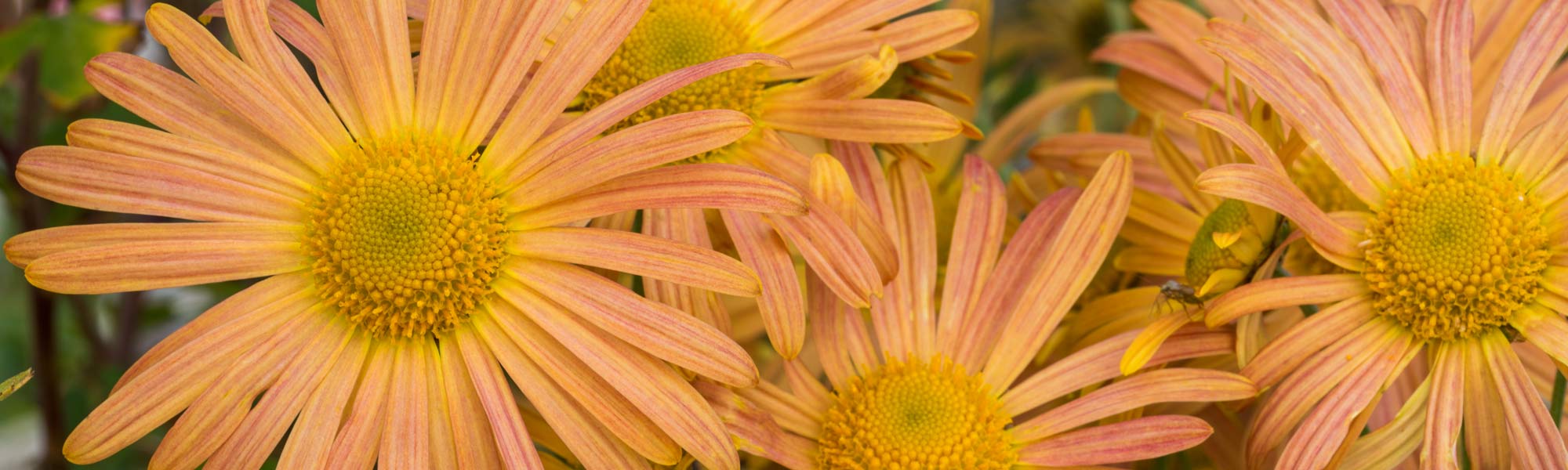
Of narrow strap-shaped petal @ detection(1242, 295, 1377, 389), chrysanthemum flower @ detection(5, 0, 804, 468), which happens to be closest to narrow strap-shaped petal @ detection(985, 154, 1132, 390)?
narrow strap-shaped petal @ detection(1242, 295, 1377, 389)

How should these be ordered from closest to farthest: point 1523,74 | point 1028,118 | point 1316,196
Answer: point 1523,74 < point 1316,196 < point 1028,118

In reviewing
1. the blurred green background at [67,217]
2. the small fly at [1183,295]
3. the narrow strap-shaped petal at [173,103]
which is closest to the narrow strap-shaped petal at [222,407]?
the narrow strap-shaped petal at [173,103]

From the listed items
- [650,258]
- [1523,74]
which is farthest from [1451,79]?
[650,258]

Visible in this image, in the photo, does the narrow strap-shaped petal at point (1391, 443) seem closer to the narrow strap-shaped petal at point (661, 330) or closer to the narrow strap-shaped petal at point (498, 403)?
the narrow strap-shaped petal at point (661, 330)

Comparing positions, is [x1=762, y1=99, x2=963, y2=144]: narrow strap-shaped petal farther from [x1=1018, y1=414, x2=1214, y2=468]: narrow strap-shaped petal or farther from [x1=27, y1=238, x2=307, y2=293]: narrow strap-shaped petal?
[x1=27, y1=238, x2=307, y2=293]: narrow strap-shaped petal

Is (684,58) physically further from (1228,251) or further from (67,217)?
(67,217)

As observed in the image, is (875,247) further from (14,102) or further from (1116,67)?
(14,102)

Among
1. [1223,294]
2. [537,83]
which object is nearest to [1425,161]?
[1223,294]
